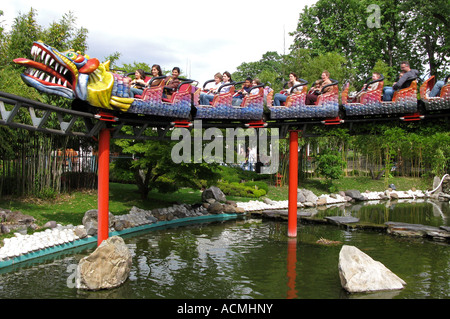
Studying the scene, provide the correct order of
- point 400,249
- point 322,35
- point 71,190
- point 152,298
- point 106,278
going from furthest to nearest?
point 322,35, point 71,190, point 400,249, point 106,278, point 152,298

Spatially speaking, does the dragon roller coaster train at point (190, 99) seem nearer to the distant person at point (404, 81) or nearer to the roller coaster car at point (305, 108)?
the roller coaster car at point (305, 108)

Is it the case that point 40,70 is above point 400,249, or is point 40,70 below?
above

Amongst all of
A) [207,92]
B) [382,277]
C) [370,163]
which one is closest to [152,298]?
[382,277]

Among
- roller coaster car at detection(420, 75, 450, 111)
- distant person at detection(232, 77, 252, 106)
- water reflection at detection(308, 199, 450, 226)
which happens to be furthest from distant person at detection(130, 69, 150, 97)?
water reflection at detection(308, 199, 450, 226)

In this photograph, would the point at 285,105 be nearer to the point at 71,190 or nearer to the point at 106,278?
the point at 106,278

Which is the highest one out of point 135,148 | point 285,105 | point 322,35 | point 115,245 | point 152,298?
point 322,35

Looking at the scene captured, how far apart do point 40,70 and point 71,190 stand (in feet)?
31.3

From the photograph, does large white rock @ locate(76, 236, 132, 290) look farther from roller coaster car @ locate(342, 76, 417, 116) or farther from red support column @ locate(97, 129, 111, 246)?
roller coaster car @ locate(342, 76, 417, 116)

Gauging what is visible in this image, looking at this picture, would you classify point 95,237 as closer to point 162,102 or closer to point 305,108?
point 162,102

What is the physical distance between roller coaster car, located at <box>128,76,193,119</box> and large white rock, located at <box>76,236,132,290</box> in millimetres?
3170

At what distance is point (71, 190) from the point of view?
16406 millimetres

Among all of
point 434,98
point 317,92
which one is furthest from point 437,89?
point 317,92

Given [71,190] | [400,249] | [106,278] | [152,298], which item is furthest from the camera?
[71,190]
